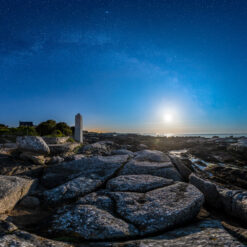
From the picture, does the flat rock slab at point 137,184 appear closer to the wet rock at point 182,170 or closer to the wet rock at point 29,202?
the wet rock at point 182,170

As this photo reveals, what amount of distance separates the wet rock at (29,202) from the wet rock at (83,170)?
1.30 meters

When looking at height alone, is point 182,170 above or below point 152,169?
below

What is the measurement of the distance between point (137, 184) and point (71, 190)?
7.16 ft

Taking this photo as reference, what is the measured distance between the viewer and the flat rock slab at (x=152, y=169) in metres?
6.45

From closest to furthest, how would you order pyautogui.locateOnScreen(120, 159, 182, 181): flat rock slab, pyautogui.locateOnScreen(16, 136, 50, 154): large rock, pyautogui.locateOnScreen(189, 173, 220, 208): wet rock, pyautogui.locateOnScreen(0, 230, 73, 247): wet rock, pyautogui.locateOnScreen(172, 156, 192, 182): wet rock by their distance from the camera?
pyautogui.locateOnScreen(0, 230, 73, 247): wet rock → pyautogui.locateOnScreen(189, 173, 220, 208): wet rock → pyautogui.locateOnScreen(120, 159, 182, 181): flat rock slab → pyautogui.locateOnScreen(172, 156, 192, 182): wet rock → pyautogui.locateOnScreen(16, 136, 50, 154): large rock

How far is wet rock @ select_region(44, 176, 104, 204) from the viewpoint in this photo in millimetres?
4750

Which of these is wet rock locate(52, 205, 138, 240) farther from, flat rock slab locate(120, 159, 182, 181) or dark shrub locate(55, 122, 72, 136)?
dark shrub locate(55, 122, 72, 136)

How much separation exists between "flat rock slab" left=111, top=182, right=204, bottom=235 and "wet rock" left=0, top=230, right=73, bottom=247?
148 centimetres

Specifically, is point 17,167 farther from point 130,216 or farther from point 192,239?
point 192,239

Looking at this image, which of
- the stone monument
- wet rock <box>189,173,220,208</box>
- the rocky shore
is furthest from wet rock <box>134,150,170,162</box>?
the stone monument

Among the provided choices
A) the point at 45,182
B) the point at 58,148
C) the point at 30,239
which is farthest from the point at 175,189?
the point at 58,148

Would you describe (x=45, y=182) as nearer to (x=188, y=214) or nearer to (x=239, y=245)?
(x=188, y=214)

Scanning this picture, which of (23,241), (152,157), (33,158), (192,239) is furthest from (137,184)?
(33,158)

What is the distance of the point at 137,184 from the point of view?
195 inches
